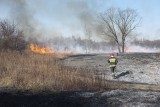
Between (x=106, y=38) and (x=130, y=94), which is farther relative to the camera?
(x=106, y=38)

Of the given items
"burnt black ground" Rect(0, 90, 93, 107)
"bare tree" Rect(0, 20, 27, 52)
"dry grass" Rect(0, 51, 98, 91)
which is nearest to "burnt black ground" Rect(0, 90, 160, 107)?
"burnt black ground" Rect(0, 90, 93, 107)

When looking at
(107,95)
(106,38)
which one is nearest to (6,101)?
(107,95)

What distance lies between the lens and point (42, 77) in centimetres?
1752

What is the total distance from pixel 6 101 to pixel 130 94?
477 cm

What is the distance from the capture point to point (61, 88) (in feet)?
54.3

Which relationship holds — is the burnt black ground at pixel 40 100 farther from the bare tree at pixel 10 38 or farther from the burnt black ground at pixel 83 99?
the bare tree at pixel 10 38

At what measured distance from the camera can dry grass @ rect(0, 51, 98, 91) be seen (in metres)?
16.7

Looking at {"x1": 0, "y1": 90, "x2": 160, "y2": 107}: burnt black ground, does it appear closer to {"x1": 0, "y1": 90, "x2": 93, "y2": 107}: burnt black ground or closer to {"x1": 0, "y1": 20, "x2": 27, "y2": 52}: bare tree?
{"x1": 0, "y1": 90, "x2": 93, "y2": 107}: burnt black ground

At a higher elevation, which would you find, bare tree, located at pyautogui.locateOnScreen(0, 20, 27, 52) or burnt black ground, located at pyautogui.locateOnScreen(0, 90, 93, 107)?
bare tree, located at pyautogui.locateOnScreen(0, 20, 27, 52)

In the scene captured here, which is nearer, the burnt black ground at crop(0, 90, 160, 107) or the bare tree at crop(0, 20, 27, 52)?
the burnt black ground at crop(0, 90, 160, 107)

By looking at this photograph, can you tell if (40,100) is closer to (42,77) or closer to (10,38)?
(42,77)

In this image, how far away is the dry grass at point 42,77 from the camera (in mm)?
16672

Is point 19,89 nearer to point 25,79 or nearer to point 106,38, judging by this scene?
point 25,79

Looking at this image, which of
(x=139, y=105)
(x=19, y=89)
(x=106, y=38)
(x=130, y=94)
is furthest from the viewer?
(x=106, y=38)
